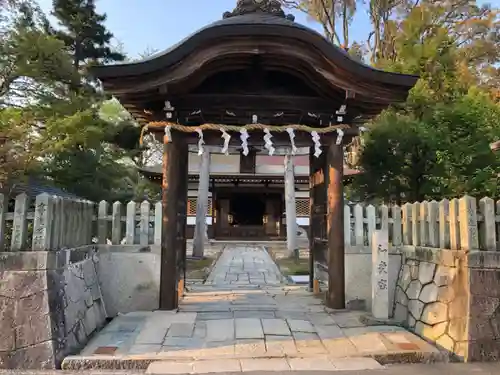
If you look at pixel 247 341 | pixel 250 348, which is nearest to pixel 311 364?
pixel 250 348

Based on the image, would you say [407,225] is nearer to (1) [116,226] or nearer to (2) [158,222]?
(2) [158,222]

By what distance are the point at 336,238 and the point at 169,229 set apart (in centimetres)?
264

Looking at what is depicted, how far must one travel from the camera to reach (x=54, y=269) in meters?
4.37

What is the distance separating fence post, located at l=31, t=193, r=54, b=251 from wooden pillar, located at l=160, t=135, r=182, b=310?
1813 mm

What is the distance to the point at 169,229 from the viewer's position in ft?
19.7

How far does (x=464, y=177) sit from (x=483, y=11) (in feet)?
50.8

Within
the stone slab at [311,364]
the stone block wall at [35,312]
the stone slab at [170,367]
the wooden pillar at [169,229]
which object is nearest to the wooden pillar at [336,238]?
the stone slab at [311,364]

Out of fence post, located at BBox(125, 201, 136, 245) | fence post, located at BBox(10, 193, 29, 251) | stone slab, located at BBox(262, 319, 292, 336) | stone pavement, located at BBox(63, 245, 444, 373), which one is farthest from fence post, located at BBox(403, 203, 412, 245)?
fence post, located at BBox(10, 193, 29, 251)

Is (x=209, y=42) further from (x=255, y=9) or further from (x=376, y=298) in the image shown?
(x=376, y=298)

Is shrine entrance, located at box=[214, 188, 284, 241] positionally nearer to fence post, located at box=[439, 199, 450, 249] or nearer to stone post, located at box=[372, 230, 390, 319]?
stone post, located at box=[372, 230, 390, 319]

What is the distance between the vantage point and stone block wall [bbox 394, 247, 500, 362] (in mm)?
4320


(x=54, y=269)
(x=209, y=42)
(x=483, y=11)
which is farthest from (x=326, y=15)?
(x=54, y=269)

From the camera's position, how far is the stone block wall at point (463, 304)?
4320mm

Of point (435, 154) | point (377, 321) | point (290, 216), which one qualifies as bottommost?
point (377, 321)
